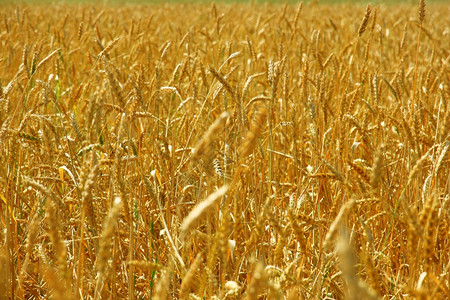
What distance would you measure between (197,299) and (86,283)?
52cm

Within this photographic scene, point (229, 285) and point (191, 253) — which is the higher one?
point (229, 285)

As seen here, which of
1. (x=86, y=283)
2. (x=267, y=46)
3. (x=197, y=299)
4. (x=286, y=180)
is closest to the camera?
(x=197, y=299)

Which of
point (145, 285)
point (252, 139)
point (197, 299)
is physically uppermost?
point (252, 139)

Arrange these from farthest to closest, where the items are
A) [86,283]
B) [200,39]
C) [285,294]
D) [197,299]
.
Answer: [200,39] → [86,283] → [285,294] → [197,299]

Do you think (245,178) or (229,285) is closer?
(229,285)

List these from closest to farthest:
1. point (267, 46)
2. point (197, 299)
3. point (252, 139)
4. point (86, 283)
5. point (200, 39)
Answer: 1. point (252, 139)
2. point (197, 299)
3. point (86, 283)
4. point (267, 46)
5. point (200, 39)

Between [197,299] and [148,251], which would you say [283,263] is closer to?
[148,251]

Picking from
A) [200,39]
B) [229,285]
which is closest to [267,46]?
[200,39]

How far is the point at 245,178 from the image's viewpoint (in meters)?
1.60

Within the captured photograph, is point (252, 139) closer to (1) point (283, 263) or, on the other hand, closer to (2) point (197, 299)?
(2) point (197, 299)

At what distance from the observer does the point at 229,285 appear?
83 cm

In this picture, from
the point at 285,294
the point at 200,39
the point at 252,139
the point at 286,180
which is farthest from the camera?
the point at 200,39

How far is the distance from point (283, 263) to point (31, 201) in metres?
0.91

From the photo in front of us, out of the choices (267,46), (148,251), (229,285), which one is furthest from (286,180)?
(267,46)
